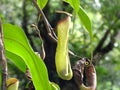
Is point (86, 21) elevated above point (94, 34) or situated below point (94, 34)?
above

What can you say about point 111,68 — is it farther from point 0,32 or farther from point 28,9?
point 0,32

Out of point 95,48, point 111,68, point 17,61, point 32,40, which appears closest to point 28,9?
point 32,40

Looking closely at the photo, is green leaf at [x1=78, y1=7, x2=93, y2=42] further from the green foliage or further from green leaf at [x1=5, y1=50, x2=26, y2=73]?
green leaf at [x1=5, y1=50, x2=26, y2=73]

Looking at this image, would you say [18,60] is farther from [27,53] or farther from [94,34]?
[94,34]

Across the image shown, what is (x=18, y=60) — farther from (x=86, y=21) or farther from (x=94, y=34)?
(x=94, y=34)

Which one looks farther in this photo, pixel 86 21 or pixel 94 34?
pixel 94 34

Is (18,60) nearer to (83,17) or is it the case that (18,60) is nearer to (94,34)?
(83,17)

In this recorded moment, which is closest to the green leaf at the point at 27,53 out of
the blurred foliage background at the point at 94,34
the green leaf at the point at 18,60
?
the green leaf at the point at 18,60

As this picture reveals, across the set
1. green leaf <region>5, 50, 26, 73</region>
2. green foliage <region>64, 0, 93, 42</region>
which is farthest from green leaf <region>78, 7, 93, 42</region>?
green leaf <region>5, 50, 26, 73</region>

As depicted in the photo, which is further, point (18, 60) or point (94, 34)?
point (94, 34)

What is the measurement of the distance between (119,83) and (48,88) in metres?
2.20

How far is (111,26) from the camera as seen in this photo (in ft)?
7.19

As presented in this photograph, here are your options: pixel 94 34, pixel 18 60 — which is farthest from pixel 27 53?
pixel 94 34

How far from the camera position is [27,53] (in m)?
0.56
